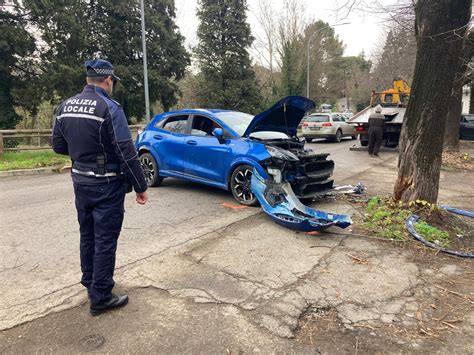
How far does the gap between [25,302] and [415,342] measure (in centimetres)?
320

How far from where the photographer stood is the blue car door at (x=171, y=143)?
7.31 m

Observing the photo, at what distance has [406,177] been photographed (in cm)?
548

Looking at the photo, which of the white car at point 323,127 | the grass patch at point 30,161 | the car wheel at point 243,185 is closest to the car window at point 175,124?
the car wheel at point 243,185

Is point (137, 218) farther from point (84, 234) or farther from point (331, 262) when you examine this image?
point (331, 262)

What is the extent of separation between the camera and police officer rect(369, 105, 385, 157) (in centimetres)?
1373

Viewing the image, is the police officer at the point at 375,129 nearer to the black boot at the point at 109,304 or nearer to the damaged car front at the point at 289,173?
the damaged car front at the point at 289,173

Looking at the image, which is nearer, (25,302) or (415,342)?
(415,342)

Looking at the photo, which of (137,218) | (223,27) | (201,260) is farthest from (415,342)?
(223,27)

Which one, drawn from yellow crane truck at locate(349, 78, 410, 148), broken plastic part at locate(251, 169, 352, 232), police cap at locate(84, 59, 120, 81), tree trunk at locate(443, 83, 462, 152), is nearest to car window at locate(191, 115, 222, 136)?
broken plastic part at locate(251, 169, 352, 232)

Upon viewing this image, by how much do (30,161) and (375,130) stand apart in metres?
11.9

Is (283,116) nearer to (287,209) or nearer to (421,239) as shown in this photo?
(287,209)

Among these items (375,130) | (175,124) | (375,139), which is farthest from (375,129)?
(175,124)

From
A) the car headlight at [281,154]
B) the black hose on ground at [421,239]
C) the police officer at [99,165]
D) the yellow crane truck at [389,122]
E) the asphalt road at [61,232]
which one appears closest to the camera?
the police officer at [99,165]

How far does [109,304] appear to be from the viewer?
10.2 feet
